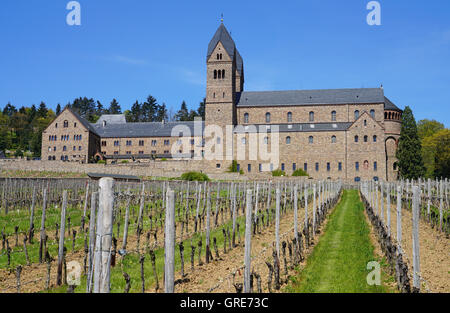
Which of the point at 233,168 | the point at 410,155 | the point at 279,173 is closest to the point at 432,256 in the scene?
the point at 279,173

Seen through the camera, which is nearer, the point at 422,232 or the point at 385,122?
the point at 422,232

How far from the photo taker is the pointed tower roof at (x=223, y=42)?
206 feet

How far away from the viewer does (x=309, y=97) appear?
222 feet

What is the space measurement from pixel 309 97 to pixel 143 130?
2990 centimetres

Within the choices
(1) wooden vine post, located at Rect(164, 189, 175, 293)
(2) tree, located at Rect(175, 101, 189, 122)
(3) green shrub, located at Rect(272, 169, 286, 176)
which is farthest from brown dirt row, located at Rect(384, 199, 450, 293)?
(2) tree, located at Rect(175, 101, 189, 122)

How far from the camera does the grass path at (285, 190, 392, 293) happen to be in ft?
29.5

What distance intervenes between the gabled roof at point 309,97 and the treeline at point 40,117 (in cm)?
4399

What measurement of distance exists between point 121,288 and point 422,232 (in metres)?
13.3

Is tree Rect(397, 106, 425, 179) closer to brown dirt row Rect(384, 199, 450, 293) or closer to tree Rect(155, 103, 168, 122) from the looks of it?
brown dirt row Rect(384, 199, 450, 293)

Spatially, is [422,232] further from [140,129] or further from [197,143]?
[140,129]

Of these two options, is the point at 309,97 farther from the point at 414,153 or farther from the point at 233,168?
the point at 414,153
